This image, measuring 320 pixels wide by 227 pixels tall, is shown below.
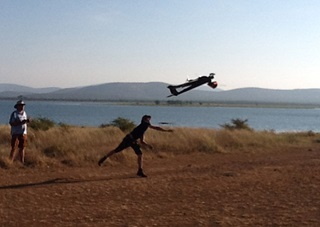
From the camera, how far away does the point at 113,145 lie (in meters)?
17.4

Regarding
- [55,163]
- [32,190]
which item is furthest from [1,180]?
[55,163]

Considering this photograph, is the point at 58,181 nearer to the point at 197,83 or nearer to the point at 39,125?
the point at 197,83

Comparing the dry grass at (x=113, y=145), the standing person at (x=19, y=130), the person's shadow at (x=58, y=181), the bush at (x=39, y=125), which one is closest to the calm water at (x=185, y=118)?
the bush at (x=39, y=125)

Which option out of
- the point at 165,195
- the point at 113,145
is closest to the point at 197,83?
the point at 165,195

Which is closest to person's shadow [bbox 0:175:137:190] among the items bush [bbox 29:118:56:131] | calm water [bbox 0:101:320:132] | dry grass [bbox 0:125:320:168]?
dry grass [bbox 0:125:320:168]

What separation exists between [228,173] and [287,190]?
2.07 meters

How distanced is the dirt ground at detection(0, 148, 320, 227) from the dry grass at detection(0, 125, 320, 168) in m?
0.78

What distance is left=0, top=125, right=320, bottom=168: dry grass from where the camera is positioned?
46.5ft

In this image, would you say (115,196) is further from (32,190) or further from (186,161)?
(186,161)

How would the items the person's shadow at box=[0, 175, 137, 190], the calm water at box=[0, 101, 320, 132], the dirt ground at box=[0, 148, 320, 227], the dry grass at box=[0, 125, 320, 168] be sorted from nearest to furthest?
the dirt ground at box=[0, 148, 320, 227], the person's shadow at box=[0, 175, 137, 190], the dry grass at box=[0, 125, 320, 168], the calm water at box=[0, 101, 320, 132]

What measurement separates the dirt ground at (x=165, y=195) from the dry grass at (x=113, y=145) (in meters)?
0.78

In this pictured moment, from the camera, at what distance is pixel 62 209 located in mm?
8953

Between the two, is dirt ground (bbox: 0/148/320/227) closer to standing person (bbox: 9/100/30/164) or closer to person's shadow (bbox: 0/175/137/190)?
person's shadow (bbox: 0/175/137/190)

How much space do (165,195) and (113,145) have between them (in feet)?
24.2
